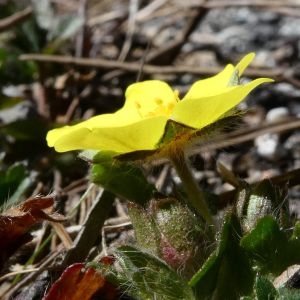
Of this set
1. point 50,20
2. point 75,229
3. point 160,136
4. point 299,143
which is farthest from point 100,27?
point 160,136

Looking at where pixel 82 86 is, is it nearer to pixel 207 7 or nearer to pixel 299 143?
pixel 207 7

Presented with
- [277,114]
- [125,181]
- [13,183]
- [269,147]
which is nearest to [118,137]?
[125,181]

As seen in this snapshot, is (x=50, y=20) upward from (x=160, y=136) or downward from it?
downward

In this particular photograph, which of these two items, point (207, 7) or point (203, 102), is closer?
point (203, 102)

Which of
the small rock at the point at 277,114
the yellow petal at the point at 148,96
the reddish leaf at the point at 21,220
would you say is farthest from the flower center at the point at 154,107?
the small rock at the point at 277,114

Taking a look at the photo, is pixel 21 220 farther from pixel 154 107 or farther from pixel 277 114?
pixel 277 114

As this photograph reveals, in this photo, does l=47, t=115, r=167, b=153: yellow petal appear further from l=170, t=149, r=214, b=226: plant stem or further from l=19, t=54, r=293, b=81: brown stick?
l=19, t=54, r=293, b=81: brown stick

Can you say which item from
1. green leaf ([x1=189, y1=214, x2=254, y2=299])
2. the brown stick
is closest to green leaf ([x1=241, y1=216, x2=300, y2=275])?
green leaf ([x1=189, y1=214, x2=254, y2=299])
